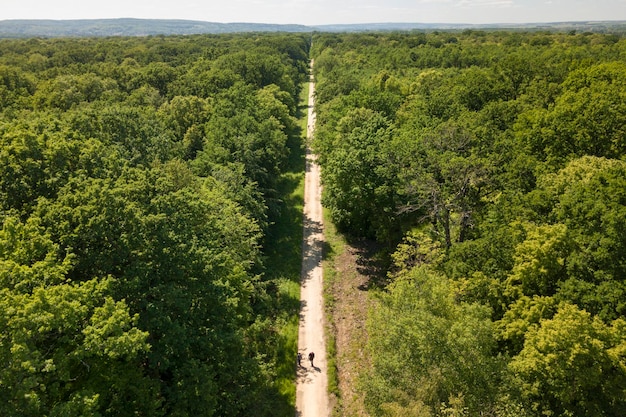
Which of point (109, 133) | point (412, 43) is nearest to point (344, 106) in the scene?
point (109, 133)

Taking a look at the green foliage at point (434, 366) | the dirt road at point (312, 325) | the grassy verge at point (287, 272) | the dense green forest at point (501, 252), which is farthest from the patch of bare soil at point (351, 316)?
the green foliage at point (434, 366)

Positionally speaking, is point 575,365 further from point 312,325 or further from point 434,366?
point 312,325

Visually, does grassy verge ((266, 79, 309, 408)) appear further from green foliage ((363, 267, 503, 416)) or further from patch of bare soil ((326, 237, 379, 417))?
green foliage ((363, 267, 503, 416))

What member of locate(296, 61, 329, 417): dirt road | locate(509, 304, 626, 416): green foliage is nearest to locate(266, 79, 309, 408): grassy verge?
locate(296, 61, 329, 417): dirt road

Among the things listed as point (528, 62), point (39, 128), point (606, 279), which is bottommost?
point (606, 279)

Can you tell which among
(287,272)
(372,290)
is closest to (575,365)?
(372,290)

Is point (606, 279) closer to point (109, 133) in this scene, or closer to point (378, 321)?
point (378, 321)

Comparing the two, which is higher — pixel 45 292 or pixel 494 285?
pixel 45 292
